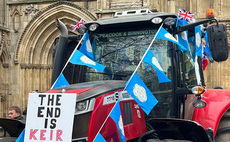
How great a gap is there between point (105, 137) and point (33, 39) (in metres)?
12.0

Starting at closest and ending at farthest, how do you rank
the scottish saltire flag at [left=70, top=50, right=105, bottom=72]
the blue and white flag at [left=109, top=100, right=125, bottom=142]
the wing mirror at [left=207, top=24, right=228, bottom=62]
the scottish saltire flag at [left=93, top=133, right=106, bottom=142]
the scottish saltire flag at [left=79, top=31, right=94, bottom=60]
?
the scottish saltire flag at [left=93, top=133, right=106, bottom=142] < the blue and white flag at [left=109, top=100, right=125, bottom=142] < the scottish saltire flag at [left=70, top=50, right=105, bottom=72] < the wing mirror at [left=207, top=24, right=228, bottom=62] < the scottish saltire flag at [left=79, top=31, right=94, bottom=60]

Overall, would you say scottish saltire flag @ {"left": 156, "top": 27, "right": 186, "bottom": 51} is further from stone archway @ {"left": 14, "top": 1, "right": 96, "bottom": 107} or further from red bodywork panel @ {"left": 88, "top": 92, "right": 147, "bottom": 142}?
stone archway @ {"left": 14, "top": 1, "right": 96, "bottom": 107}

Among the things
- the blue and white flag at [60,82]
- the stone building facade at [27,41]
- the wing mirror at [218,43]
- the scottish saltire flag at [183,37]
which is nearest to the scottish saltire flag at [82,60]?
the blue and white flag at [60,82]

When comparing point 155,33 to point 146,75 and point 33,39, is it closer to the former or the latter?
point 146,75

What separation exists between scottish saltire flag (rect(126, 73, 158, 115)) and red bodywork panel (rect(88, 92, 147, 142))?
12.7 inches

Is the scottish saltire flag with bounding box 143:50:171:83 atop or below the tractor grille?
atop

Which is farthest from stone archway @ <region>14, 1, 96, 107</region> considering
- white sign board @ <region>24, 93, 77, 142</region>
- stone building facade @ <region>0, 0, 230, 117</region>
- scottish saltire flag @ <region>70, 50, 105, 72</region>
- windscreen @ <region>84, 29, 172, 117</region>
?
white sign board @ <region>24, 93, 77, 142</region>

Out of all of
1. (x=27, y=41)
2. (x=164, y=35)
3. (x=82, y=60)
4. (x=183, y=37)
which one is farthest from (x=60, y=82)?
(x=27, y=41)

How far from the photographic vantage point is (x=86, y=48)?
16.9 ft

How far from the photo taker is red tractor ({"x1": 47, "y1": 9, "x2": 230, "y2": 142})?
171 inches

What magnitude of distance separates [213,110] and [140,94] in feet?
3.91

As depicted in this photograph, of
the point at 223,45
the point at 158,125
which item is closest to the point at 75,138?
the point at 158,125

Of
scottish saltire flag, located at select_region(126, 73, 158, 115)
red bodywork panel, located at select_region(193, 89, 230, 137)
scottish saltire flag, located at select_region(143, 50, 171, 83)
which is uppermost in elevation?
scottish saltire flag, located at select_region(143, 50, 171, 83)

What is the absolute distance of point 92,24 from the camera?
521 centimetres
